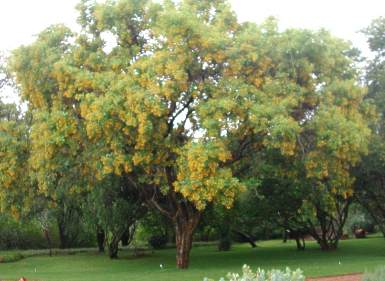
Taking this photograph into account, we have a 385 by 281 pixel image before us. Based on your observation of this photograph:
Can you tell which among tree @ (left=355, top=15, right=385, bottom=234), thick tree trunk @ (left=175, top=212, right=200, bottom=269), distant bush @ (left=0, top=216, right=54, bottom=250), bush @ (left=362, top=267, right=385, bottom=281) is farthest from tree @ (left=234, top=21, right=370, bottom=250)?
distant bush @ (left=0, top=216, right=54, bottom=250)

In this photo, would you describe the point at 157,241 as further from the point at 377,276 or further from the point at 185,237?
the point at 377,276

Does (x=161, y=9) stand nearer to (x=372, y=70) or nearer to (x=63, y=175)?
(x=63, y=175)

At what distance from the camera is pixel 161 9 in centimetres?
2105

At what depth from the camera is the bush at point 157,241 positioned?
41.8m

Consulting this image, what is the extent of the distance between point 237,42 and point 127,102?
4238 millimetres

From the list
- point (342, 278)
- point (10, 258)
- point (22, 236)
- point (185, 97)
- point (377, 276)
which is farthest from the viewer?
point (22, 236)

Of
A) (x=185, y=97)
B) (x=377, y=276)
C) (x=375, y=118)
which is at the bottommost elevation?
(x=377, y=276)

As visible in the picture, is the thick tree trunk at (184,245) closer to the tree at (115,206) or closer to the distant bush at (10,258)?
the tree at (115,206)

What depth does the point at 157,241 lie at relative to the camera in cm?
4206

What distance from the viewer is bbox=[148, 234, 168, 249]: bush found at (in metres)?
41.8

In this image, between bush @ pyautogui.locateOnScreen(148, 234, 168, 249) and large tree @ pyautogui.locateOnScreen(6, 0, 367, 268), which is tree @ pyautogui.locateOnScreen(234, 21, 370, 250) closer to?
large tree @ pyautogui.locateOnScreen(6, 0, 367, 268)

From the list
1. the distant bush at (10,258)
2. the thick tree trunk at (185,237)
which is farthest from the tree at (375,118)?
the distant bush at (10,258)

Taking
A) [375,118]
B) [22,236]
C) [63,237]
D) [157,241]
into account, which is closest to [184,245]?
[375,118]

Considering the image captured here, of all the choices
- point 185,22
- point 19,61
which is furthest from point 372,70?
point 19,61
